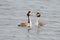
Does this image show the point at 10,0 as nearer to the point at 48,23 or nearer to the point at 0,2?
the point at 0,2

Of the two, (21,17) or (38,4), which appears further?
(38,4)

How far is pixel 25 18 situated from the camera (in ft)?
107

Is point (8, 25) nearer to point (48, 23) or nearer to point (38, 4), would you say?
point (48, 23)

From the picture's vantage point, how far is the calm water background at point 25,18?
1107 inches

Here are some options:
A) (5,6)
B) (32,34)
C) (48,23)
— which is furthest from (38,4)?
(32,34)

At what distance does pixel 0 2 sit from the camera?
38812 mm

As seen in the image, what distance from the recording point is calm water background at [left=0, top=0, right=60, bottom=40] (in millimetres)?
28127

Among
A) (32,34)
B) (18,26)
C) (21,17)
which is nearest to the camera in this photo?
(32,34)

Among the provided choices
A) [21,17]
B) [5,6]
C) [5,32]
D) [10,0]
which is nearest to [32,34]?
[5,32]

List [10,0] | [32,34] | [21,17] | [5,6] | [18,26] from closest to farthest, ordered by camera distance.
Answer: [32,34]
[18,26]
[21,17]
[5,6]
[10,0]

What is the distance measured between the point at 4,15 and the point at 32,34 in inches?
217

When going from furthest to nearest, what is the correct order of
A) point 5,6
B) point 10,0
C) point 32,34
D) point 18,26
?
point 10,0, point 5,6, point 18,26, point 32,34

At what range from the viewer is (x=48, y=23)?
31.1 m

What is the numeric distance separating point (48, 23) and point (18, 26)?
2317 millimetres
